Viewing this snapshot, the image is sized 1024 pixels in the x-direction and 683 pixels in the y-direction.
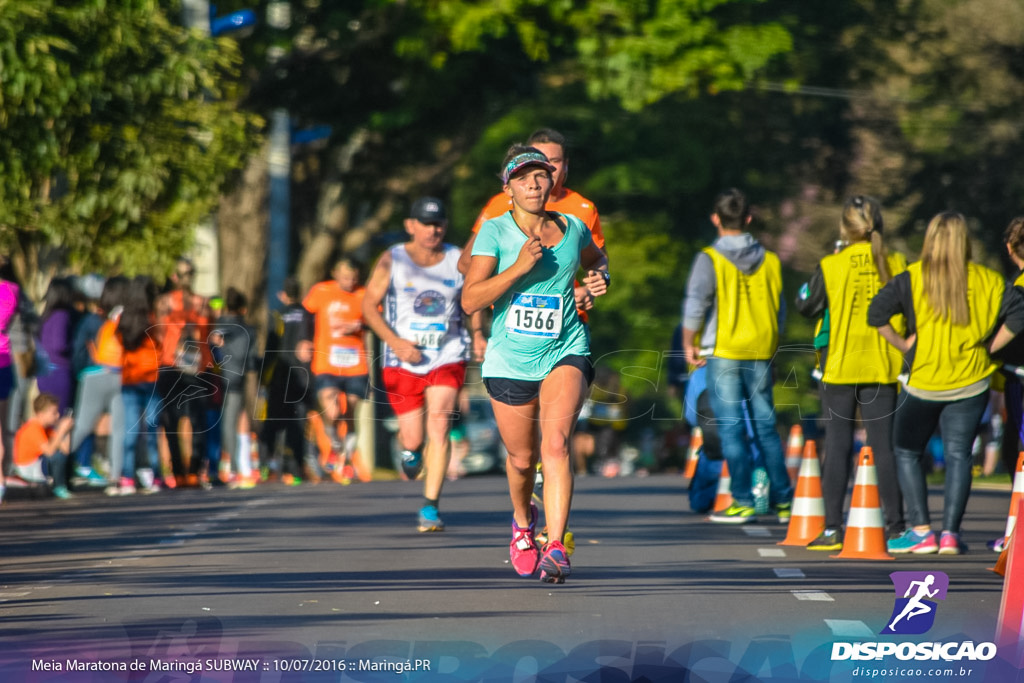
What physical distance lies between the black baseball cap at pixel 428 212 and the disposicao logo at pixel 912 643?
4.82 meters

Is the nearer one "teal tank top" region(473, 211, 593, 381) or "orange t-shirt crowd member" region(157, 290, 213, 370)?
"teal tank top" region(473, 211, 593, 381)

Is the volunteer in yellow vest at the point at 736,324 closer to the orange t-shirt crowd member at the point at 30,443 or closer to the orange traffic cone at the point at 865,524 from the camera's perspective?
the orange traffic cone at the point at 865,524

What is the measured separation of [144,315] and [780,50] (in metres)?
9.93

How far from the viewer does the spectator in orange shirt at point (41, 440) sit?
57.1ft

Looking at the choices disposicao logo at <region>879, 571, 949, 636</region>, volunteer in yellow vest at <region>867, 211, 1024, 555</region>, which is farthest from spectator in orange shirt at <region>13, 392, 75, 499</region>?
disposicao logo at <region>879, 571, 949, 636</region>

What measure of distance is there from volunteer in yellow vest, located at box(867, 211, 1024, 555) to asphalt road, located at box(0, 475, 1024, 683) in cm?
66

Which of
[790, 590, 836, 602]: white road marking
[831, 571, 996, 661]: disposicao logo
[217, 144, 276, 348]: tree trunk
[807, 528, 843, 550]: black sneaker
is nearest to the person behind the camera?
[831, 571, 996, 661]: disposicao logo

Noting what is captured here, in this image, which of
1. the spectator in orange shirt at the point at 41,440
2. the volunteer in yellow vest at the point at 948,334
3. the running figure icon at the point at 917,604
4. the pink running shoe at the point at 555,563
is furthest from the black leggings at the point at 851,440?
the spectator in orange shirt at the point at 41,440

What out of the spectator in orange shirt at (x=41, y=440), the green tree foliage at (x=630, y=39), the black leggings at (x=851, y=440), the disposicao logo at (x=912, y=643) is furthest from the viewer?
the green tree foliage at (x=630, y=39)

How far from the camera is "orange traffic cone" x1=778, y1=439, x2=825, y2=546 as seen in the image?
12.8 meters

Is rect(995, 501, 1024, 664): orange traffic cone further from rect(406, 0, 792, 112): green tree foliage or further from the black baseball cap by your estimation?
rect(406, 0, 792, 112): green tree foliage

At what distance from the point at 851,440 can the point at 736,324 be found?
4.95 feet

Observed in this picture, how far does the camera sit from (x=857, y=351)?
40.7 ft

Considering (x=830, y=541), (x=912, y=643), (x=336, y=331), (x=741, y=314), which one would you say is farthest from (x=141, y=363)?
(x=912, y=643)
